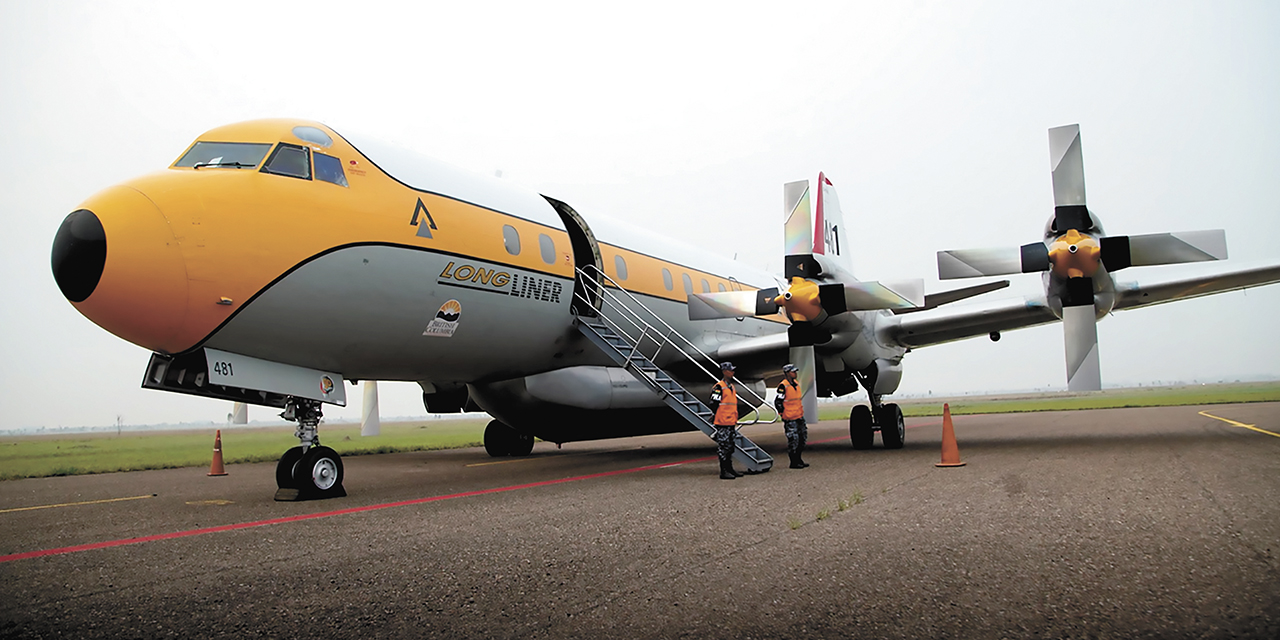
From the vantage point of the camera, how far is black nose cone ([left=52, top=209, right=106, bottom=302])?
235 inches

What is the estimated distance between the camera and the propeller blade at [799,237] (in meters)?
11.3

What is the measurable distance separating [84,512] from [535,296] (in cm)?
522

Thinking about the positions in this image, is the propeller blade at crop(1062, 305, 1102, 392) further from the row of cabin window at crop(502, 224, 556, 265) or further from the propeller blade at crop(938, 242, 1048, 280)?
the row of cabin window at crop(502, 224, 556, 265)

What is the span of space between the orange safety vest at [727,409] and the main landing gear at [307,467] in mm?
4395

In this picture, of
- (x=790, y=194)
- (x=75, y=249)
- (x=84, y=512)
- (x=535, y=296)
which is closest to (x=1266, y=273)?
(x=790, y=194)

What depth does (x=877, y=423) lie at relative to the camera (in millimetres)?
13609

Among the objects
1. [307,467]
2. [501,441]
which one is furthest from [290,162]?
[501,441]

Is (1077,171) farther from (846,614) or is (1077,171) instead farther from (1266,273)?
(846,614)

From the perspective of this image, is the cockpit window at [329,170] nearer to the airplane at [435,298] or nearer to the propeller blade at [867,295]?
the airplane at [435,298]

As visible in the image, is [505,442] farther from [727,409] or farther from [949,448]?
[949,448]

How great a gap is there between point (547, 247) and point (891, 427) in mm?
7172

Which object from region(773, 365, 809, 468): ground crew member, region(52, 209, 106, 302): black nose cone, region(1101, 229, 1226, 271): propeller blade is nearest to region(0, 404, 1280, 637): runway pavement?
region(773, 365, 809, 468): ground crew member

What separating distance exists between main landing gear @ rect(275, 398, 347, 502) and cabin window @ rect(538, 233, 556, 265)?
11.2ft

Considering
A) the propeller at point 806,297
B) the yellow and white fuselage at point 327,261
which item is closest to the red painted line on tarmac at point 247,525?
the yellow and white fuselage at point 327,261
